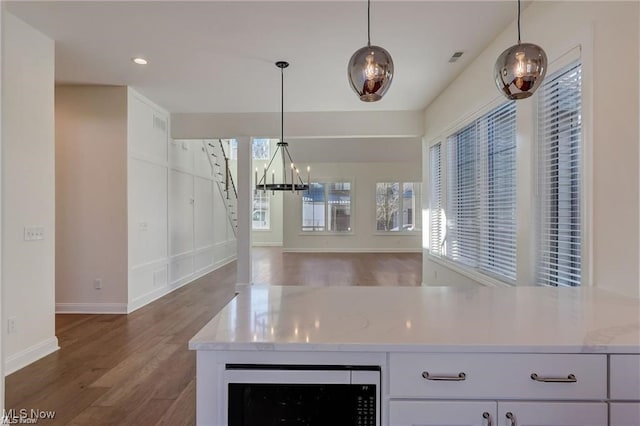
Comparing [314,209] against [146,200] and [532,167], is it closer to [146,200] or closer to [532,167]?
[146,200]

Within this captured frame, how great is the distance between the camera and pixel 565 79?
2377mm

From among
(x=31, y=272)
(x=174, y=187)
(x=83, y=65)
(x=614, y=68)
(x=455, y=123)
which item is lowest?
(x=31, y=272)

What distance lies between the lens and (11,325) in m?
2.86

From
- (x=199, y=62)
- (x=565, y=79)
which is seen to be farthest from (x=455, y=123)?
(x=199, y=62)

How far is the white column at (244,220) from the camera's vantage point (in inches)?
228

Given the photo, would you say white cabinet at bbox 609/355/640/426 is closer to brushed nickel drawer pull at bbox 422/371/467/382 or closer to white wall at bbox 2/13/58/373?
brushed nickel drawer pull at bbox 422/371/467/382

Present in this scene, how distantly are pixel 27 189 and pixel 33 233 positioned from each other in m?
0.39

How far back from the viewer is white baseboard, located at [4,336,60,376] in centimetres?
281

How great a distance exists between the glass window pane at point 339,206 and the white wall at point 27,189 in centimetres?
900

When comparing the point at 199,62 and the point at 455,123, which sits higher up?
the point at 199,62

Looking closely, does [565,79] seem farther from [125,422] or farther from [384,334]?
[125,422]

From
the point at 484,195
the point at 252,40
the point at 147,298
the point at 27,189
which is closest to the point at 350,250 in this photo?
the point at 147,298

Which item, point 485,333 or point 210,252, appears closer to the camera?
point 485,333

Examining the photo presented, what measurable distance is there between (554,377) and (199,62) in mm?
4011
